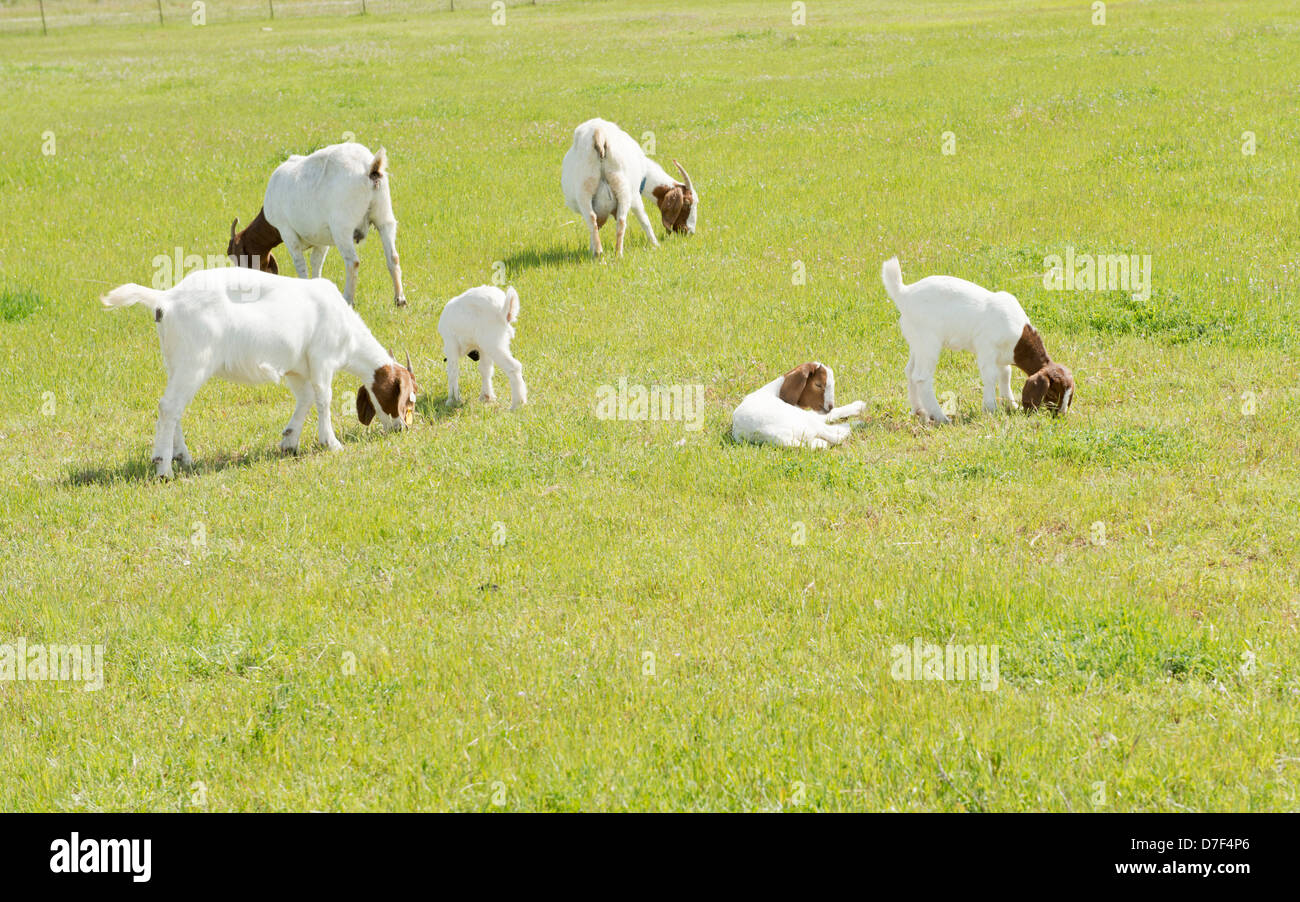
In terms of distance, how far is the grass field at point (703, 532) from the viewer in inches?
195

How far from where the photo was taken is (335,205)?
13258 millimetres

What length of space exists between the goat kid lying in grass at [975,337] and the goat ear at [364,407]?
4245mm

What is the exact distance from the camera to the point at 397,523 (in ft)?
25.0

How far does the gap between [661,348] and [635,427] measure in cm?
221

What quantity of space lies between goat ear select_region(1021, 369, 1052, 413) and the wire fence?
51.9 m

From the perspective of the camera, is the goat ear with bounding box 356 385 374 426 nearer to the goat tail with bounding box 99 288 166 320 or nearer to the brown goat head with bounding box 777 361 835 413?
the goat tail with bounding box 99 288 166 320

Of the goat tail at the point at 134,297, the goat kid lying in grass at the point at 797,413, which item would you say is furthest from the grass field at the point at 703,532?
the goat tail at the point at 134,297

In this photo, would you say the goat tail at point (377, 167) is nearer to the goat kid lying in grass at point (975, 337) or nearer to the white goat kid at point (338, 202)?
the white goat kid at point (338, 202)

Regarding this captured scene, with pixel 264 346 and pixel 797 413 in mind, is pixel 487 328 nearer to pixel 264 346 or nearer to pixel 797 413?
pixel 264 346

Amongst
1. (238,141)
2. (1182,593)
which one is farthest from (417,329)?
(238,141)

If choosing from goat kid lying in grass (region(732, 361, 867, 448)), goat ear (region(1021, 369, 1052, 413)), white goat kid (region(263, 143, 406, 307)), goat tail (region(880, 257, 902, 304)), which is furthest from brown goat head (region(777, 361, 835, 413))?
white goat kid (region(263, 143, 406, 307))

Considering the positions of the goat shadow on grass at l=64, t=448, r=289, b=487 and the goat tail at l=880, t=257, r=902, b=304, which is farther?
the goat shadow on grass at l=64, t=448, r=289, b=487

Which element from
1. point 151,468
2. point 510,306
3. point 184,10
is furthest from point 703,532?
point 184,10

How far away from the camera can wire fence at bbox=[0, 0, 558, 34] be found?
57562mm
